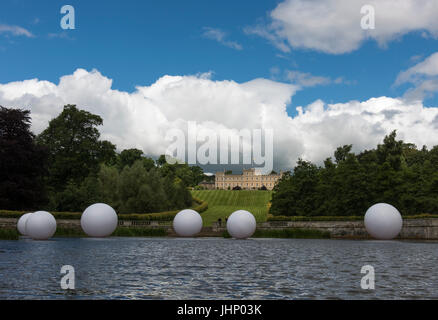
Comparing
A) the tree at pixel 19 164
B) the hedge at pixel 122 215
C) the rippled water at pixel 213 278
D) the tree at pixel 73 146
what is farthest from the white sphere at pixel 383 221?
the tree at pixel 73 146

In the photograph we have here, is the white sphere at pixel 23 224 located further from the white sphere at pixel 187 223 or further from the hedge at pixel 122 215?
the white sphere at pixel 187 223

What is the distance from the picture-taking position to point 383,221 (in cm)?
3822

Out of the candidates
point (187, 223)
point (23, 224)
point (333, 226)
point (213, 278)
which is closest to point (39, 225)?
point (23, 224)

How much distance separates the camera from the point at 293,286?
1345cm

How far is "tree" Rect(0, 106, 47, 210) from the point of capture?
159 ft

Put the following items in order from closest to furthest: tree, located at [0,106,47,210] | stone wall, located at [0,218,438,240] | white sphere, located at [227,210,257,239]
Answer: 1. white sphere, located at [227,210,257,239]
2. stone wall, located at [0,218,438,240]
3. tree, located at [0,106,47,210]

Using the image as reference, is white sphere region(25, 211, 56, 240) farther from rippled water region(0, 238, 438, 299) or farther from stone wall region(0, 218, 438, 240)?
rippled water region(0, 238, 438, 299)

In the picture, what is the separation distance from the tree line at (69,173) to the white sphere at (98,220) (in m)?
14.6

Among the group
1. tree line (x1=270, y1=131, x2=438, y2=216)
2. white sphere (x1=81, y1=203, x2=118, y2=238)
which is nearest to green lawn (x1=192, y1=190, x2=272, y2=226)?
tree line (x1=270, y1=131, x2=438, y2=216)

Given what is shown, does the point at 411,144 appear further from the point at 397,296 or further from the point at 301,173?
the point at 397,296

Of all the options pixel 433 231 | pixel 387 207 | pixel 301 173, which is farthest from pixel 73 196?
pixel 433 231

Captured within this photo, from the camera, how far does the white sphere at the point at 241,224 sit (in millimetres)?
39875

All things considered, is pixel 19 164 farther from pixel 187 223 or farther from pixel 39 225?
pixel 187 223
